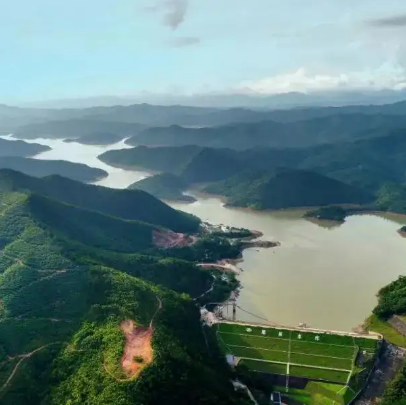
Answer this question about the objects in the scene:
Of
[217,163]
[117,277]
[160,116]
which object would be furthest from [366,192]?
[160,116]

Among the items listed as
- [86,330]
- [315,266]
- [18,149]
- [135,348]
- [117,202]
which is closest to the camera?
[135,348]

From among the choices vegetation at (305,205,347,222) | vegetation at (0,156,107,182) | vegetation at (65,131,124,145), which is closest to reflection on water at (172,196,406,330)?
vegetation at (305,205,347,222)

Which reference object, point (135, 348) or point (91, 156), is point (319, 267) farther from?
point (91, 156)

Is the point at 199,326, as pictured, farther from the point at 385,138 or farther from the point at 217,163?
the point at 385,138

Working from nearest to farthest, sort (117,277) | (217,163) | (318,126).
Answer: (117,277), (217,163), (318,126)

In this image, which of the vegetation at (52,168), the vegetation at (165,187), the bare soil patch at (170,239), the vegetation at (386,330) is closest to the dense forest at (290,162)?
the vegetation at (165,187)

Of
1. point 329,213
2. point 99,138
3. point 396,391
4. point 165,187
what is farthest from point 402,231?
point 99,138

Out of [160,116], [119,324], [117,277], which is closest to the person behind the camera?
[119,324]
